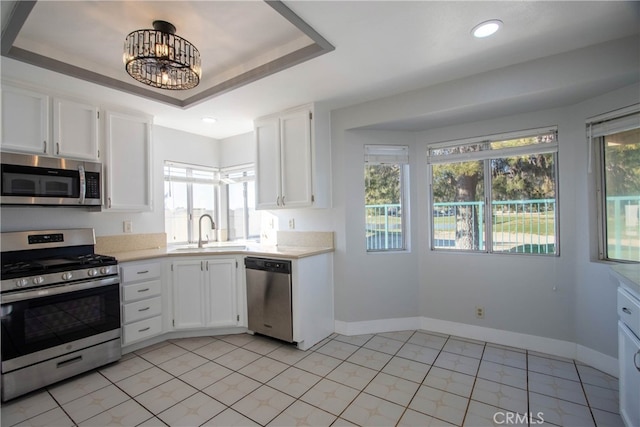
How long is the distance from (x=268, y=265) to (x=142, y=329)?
1.29 m

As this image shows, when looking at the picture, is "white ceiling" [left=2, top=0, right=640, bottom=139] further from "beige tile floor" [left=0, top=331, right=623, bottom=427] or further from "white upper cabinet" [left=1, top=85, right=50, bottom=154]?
"beige tile floor" [left=0, top=331, right=623, bottom=427]

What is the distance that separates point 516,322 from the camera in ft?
8.68

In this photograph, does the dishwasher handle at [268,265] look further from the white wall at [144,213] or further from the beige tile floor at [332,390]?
the white wall at [144,213]

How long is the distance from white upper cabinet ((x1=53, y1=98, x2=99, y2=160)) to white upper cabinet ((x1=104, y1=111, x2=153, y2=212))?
0.11 m

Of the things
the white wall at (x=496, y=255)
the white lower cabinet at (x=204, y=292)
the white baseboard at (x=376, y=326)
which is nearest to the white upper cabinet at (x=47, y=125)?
the white lower cabinet at (x=204, y=292)

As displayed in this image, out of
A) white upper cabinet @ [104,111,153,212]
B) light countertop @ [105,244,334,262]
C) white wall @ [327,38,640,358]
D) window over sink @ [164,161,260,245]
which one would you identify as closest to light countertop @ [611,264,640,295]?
white wall @ [327,38,640,358]

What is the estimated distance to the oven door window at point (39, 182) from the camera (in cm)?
220

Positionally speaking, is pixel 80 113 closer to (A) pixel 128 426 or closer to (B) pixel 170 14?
(B) pixel 170 14

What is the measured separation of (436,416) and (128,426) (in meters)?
1.87

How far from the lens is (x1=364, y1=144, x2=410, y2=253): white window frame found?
3.11 meters

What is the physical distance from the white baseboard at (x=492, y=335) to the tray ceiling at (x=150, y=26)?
260 centimetres

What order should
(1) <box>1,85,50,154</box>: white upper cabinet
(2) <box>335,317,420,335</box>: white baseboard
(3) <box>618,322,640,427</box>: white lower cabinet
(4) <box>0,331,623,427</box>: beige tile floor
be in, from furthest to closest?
(2) <box>335,317,420,335</box>: white baseboard, (1) <box>1,85,50,154</box>: white upper cabinet, (4) <box>0,331,623,427</box>: beige tile floor, (3) <box>618,322,640,427</box>: white lower cabinet

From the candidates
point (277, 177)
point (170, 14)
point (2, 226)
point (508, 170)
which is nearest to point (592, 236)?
point (508, 170)

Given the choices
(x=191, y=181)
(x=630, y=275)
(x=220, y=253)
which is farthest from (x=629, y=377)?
(x=191, y=181)
